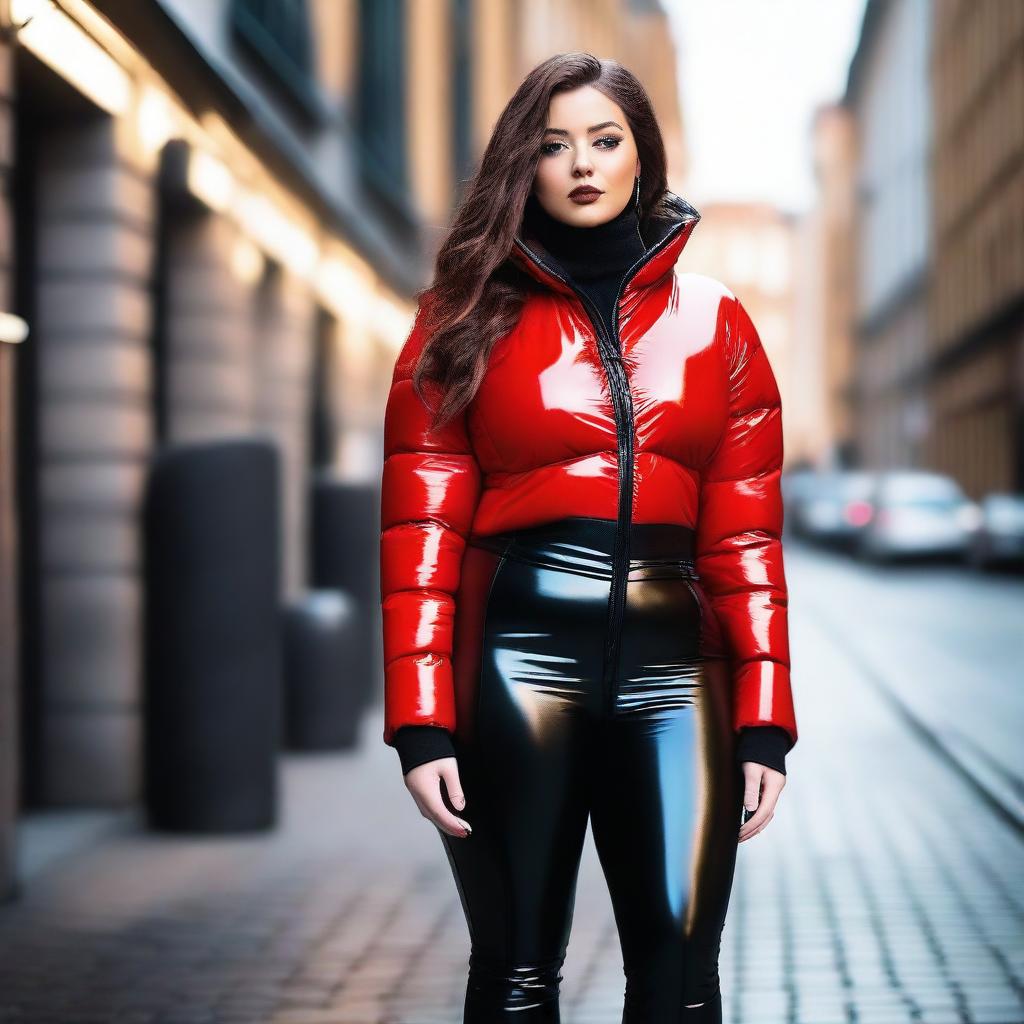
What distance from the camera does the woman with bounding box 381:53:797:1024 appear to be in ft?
8.87

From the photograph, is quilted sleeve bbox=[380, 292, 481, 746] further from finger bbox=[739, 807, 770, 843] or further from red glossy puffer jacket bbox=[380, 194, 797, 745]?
finger bbox=[739, 807, 770, 843]

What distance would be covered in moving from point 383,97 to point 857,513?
18.5 meters

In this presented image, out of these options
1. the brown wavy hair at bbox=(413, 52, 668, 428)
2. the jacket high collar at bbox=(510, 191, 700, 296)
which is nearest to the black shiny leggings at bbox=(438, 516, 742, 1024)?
the brown wavy hair at bbox=(413, 52, 668, 428)

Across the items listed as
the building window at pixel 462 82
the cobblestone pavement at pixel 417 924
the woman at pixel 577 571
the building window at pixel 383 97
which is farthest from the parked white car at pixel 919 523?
the woman at pixel 577 571

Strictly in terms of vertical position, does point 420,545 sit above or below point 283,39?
below

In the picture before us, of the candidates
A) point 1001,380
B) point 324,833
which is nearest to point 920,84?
point 1001,380

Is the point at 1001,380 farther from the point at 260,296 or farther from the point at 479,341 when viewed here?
the point at 479,341

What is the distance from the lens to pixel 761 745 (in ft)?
9.09

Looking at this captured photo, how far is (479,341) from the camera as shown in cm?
277

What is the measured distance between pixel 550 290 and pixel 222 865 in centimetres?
445

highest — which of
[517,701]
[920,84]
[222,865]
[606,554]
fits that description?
[920,84]

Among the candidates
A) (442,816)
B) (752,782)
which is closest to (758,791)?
(752,782)

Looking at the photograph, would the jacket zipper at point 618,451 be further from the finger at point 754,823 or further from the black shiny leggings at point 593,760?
the finger at point 754,823

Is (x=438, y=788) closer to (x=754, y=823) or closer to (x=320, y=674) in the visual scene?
(x=754, y=823)
